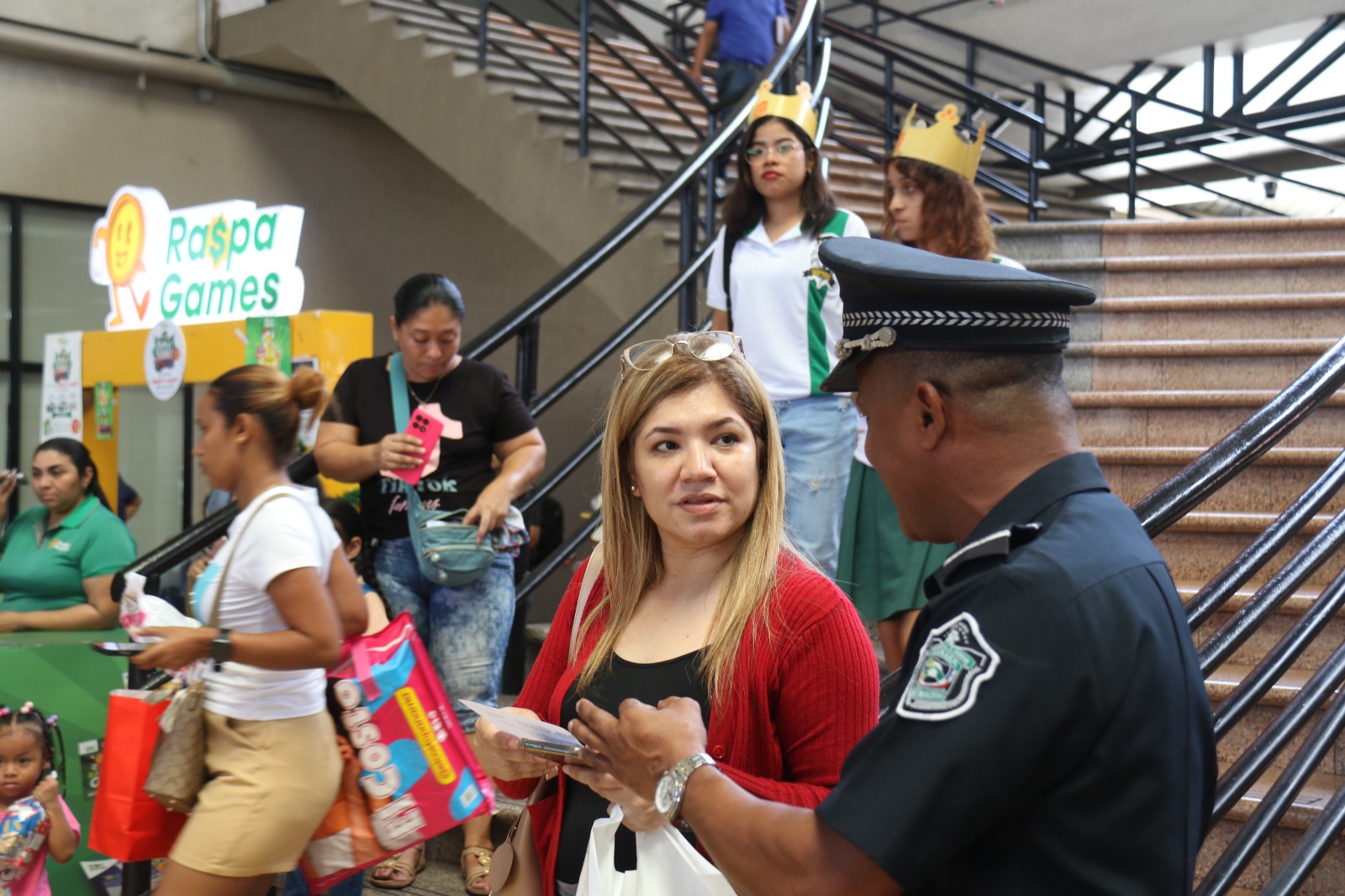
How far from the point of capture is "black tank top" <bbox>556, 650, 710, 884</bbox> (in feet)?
5.49

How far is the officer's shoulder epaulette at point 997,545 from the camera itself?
107cm

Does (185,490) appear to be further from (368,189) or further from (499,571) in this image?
(499,571)

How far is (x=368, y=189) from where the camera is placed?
395 inches

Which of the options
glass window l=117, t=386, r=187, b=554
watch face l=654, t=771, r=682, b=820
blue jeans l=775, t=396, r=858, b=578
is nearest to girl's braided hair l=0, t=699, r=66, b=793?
blue jeans l=775, t=396, r=858, b=578

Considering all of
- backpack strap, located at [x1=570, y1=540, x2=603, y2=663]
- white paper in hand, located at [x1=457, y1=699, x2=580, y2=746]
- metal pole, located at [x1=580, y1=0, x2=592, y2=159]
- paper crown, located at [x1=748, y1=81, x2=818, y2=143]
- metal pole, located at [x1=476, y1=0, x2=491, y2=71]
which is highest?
metal pole, located at [x1=476, y1=0, x2=491, y2=71]

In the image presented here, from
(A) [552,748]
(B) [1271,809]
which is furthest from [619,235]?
(A) [552,748]

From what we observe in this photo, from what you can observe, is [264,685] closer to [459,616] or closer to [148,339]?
[459,616]

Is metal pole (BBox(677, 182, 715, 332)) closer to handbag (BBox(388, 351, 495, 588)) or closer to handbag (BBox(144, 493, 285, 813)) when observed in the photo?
handbag (BBox(388, 351, 495, 588))

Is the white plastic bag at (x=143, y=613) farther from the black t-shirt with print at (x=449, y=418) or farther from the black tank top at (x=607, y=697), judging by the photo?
the black tank top at (x=607, y=697)

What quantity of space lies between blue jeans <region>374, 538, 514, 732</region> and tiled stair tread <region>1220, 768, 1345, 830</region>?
71.8 inches

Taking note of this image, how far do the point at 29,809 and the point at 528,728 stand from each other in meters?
2.53

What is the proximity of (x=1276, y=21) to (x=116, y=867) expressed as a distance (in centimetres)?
917

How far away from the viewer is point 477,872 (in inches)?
118

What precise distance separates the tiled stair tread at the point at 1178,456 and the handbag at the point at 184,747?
271 centimetres
